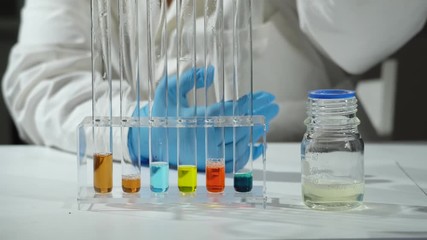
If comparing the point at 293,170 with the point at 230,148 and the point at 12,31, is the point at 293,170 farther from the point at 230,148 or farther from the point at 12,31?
the point at 12,31

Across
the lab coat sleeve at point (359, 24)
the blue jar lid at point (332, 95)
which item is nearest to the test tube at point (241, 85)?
the blue jar lid at point (332, 95)

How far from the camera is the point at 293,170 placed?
1.27m

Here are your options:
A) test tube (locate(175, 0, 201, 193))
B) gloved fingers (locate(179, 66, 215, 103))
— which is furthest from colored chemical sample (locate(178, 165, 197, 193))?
gloved fingers (locate(179, 66, 215, 103))

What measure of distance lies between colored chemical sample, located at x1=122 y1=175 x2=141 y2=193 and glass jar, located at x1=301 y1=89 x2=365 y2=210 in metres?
0.23

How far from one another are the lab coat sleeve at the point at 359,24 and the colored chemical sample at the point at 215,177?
23.5 inches

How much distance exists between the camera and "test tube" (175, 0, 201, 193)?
1.05m

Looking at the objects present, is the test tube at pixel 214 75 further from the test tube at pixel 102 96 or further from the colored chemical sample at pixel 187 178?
the test tube at pixel 102 96

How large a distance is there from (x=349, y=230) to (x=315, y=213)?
0.09 metres

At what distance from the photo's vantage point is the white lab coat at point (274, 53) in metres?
1.54

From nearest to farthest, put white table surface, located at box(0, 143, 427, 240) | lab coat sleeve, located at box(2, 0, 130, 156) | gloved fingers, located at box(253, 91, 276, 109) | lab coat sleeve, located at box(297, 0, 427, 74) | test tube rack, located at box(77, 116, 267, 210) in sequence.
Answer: white table surface, located at box(0, 143, 427, 240) < test tube rack, located at box(77, 116, 267, 210) < gloved fingers, located at box(253, 91, 276, 109) < lab coat sleeve, located at box(297, 0, 427, 74) < lab coat sleeve, located at box(2, 0, 130, 156)

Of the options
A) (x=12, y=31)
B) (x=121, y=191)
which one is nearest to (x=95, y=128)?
(x=121, y=191)

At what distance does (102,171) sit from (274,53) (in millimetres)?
762

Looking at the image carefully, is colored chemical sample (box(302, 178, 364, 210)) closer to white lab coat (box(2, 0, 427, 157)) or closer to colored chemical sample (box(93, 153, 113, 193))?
colored chemical sample (box(93, 153, 113, 193))

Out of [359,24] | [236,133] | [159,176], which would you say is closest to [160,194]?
[159,176]
